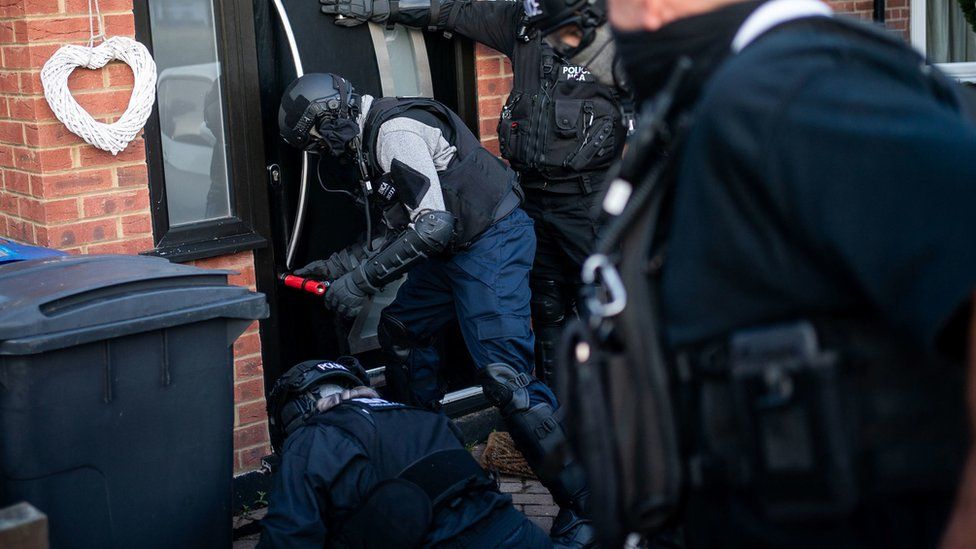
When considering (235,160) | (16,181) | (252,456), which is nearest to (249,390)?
(252,456)

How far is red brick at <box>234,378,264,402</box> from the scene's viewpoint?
14.6ft

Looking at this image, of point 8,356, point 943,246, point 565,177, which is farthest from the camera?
point 565,177

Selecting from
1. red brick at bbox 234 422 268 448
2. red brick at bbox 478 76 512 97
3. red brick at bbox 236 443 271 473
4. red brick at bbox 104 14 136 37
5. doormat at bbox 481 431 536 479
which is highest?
red brick at bbox 104 14 136 37

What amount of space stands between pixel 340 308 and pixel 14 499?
1.82 metres

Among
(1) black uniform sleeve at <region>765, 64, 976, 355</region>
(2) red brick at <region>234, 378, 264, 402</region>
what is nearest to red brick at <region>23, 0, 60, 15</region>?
(2) red brick at <region>234, 378, 264, 402</region>

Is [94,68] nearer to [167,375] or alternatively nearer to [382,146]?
[382,146]

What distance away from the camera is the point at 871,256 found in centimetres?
130

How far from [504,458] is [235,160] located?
1777 millimetres

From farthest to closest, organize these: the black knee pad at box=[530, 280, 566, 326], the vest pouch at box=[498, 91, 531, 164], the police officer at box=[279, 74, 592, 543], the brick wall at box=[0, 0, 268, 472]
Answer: the black knee pad at box=[530, 280, 566, 326], the vest pouch at box=[498, 91, 531, 164], the police officer at box=[279, 74, 592, 543], the brick wall at box=[0, 0, 268, 472]

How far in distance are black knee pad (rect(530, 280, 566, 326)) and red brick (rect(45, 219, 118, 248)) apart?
6.26ft

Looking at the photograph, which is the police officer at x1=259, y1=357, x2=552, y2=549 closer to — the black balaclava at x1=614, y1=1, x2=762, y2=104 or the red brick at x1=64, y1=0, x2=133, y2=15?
the red brick at x1=64, y1=0, x2=133, y2=15

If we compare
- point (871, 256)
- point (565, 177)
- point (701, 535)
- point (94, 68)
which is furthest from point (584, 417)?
point (565, 177)

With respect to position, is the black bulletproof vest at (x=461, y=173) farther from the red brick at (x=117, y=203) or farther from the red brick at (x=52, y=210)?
the red brick at (x=52, y=210)

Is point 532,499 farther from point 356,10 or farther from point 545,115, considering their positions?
point 356,10
